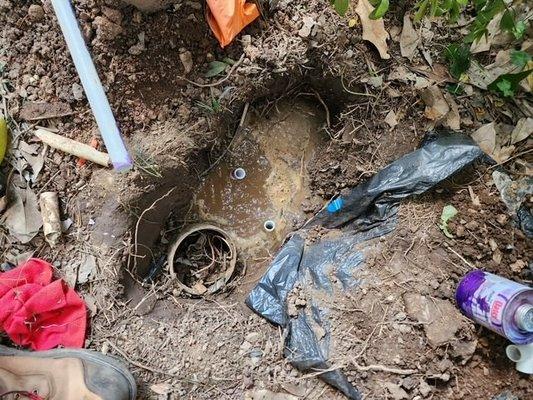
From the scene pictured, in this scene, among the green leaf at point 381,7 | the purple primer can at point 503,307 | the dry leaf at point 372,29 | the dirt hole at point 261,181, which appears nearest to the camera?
the green leaf at point 381,7

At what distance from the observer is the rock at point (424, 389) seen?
5.95 ft

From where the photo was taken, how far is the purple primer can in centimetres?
167

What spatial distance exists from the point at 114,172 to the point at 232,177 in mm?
551

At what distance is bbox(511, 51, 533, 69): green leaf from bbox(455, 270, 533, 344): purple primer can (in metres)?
0.87

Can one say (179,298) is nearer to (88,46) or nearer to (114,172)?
(114,172)

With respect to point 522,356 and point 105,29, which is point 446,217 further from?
point 105,29

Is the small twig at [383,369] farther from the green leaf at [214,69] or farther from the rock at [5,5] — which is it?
the rock at [5,5]

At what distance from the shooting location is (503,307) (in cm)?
168

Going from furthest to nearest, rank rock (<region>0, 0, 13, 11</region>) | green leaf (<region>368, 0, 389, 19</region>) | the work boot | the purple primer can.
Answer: rock (<region>0, 0, 13, 11</region>), the work boot, the purple primer can, green leaf (<region>368, 0, 389, 19</region>)

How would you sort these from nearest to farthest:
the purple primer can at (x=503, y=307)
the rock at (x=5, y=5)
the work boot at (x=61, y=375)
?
the purple primer can at (x=503, y=307)
the work boot at (x=61, y=375)
the rock at (x=5, y=5)

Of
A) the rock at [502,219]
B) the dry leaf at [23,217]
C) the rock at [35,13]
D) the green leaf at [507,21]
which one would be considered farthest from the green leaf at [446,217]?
the rock at [35,13]

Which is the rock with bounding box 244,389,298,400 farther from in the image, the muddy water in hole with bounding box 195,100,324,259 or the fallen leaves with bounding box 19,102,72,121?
the fallen leaves with bounding box 19,102,72,121

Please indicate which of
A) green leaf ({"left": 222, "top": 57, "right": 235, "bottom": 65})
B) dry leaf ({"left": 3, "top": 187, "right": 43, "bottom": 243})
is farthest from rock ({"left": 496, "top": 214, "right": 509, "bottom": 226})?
dry leaf ({"left": 3, "top": 187, "right": 43, "bottom": 243})

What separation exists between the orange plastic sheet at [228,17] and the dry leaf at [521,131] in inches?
44.5
